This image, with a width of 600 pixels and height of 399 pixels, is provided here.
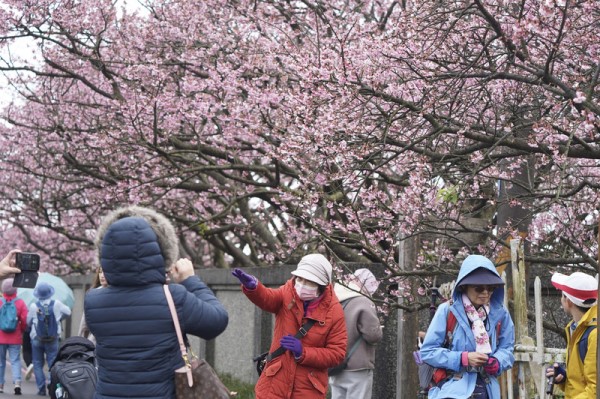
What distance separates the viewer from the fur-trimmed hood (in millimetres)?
4777

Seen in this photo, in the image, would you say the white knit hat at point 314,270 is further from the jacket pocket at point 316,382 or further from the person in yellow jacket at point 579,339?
the person in yellow jacket at point 579,339

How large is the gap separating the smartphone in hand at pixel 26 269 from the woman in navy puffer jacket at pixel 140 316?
5.49ft

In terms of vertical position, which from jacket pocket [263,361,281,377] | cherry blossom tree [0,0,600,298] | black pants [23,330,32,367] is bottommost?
jacket pocket [263,361,281,377]

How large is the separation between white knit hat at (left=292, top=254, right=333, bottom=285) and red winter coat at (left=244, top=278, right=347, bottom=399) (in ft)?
0.59

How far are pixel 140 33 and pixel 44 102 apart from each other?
2.23 metres

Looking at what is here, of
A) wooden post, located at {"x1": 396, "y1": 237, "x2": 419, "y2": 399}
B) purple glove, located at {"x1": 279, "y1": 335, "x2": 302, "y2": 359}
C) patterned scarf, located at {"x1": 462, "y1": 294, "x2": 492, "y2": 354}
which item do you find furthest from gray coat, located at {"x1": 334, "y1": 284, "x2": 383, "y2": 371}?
patterned scarf, located at {"x1": 462, "y1": 294, "x2": 492, "y2": 354}

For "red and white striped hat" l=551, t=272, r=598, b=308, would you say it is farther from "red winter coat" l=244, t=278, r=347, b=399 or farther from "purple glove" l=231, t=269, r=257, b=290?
"purple glove" l=231, t=269, r=257, b=290

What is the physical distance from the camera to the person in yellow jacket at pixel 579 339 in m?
5.84

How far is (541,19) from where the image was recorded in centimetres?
746

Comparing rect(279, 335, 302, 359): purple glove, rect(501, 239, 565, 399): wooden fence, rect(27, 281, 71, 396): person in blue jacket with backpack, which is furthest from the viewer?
rect(27, 281, 71, 396): person in blue jacket with backpack

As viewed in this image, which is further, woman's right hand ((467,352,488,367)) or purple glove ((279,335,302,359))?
purple glove ((279,335,302,359))

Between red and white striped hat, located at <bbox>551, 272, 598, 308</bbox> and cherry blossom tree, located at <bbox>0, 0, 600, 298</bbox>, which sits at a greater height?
cherry blossom tree, located at <bbox>0, 0, 600, 298</bbox>

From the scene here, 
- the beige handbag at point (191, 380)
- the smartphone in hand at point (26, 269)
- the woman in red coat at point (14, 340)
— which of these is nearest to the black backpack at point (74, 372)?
the smartphone in hand at point (26, 269)

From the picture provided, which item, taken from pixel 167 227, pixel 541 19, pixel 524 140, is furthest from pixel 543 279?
pixel 167 227
